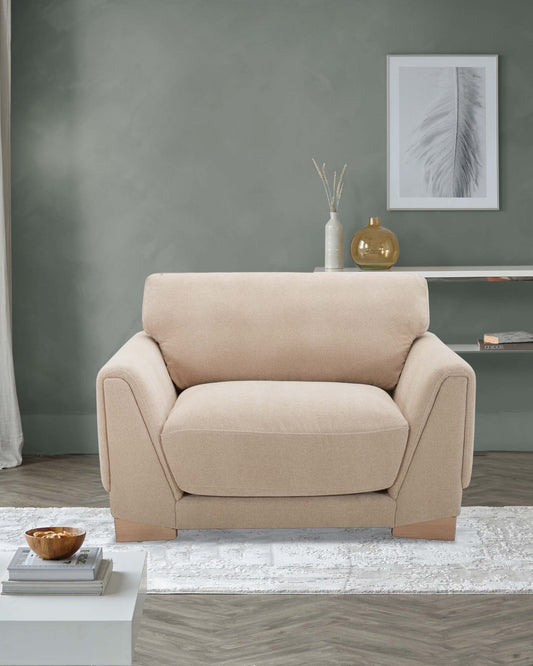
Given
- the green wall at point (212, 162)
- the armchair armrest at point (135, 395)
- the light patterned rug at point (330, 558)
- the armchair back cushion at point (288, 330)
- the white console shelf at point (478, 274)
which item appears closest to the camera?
the light patterned rug at point (330, 558)

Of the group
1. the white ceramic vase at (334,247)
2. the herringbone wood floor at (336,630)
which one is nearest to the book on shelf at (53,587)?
the herringbone wood floor at (336,630)

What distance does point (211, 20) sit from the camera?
4348mm

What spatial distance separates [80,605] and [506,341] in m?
2.84

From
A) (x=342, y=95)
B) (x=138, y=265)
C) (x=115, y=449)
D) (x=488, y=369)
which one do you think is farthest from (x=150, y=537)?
(x=342, y=95)

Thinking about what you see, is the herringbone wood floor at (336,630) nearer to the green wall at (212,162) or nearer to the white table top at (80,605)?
the white table top at (80,605)

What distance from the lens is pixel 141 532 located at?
299 cm

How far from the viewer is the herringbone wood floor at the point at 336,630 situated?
216 centimetres

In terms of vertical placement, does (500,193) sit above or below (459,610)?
above

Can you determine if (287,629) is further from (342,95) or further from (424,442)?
(342,95)

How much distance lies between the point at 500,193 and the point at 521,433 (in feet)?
4.12

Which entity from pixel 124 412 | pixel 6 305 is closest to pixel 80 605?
pixel 124 412

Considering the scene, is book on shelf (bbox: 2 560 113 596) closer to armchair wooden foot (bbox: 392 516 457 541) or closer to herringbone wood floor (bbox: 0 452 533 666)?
herringbone wood floor (bbox: 0 452 533 666)

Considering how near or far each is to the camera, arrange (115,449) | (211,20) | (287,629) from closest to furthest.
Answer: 1. (287,629)
2. (115,449)
3. (211,20)

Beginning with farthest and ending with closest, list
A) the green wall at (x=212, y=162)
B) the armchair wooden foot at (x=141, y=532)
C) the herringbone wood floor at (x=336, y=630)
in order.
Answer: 1. the green wall at (x=212, y=162)
2. the armchair wooden foot at (x=141, y=532)
3. the herringbone wood floor at (x=336, y=630)
